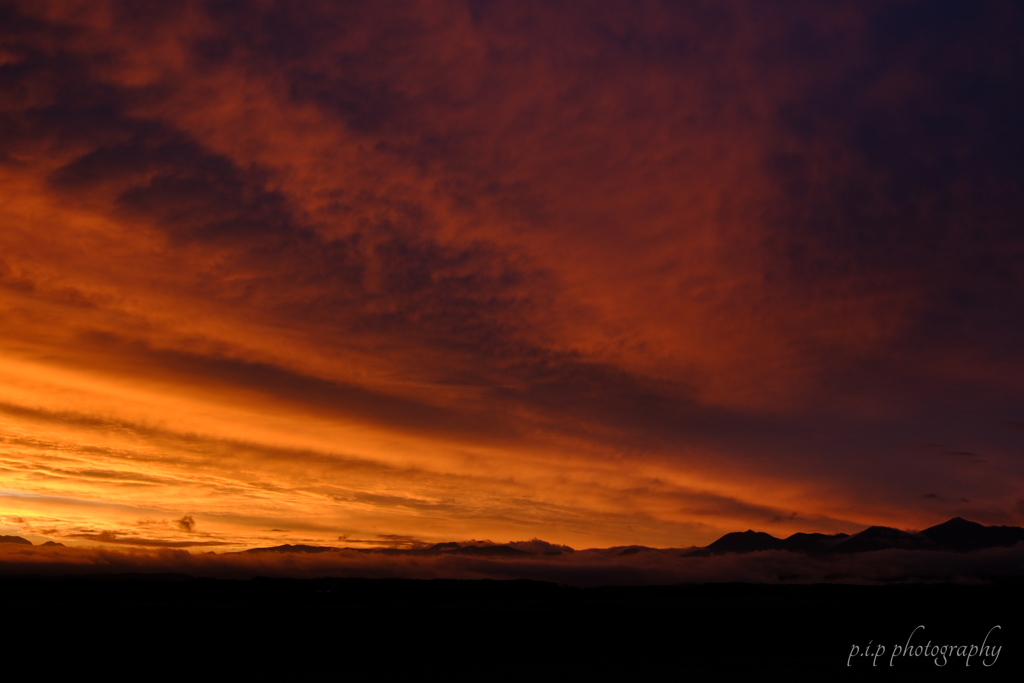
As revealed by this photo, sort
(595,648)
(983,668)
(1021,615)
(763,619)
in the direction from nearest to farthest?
(983,668) < (595,648) < (763,619) < (1021,615)

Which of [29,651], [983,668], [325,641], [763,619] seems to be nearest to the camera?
[983,668]

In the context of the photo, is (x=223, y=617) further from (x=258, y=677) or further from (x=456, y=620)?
(x=258, y=677)

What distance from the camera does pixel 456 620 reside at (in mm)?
124562

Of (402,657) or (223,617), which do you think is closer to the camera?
(402,657)

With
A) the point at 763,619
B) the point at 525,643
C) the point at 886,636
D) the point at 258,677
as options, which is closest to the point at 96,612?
the point at 525,643

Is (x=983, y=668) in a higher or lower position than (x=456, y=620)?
higher

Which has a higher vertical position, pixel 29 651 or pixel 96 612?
pixel 29 651

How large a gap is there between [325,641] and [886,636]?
298ft

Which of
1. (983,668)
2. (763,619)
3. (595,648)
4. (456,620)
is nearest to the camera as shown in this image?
(983,668)

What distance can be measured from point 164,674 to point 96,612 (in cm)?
10683

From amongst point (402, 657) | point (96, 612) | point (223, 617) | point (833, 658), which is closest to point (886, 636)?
point (833, 658)

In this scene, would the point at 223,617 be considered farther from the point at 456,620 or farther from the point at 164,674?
the point at 164,674

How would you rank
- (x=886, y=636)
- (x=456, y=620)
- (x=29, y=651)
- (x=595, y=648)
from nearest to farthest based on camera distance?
(x=29, y=651) → (x=595, y=648) → (x=886, y=636) → (x=456, y=620)

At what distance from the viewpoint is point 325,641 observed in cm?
8056
